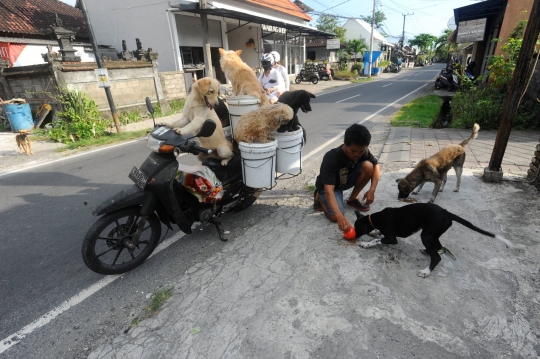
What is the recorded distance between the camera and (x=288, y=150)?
3258 millimetres

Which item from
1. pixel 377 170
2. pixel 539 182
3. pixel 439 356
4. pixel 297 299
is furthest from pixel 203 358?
pixel 539 182

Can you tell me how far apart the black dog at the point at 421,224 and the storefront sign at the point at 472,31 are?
11365 mm

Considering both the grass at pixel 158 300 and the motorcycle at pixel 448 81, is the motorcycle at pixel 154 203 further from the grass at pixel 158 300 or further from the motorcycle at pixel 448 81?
the motorcycle at pixel 448 81

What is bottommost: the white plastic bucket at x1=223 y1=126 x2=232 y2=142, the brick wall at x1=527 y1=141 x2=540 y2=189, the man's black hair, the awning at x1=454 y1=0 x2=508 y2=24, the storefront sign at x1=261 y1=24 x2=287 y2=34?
the brick wall at x1=527 y1=141 x2=540 y2=189

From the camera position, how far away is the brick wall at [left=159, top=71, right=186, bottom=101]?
12.4m

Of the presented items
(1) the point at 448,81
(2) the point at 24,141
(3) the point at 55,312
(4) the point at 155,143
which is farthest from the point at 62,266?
(1) the point at 448,81

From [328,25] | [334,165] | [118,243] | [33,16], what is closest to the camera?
[118,243]

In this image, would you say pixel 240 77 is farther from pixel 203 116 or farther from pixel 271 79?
pixel 271 79

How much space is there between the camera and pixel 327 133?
25.3 feet

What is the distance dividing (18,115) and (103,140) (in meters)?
3.66

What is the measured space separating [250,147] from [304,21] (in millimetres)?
29451

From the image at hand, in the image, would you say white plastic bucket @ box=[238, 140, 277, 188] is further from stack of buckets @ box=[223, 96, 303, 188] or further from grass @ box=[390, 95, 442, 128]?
grass @ box=[390, 95, 442, 128]

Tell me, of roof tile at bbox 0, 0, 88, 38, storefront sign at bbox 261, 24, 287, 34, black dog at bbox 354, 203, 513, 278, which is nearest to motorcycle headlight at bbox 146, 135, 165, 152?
black dog at bbox 354, 203, 513, 278

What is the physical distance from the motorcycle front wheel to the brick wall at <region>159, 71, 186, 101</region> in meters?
10.9
